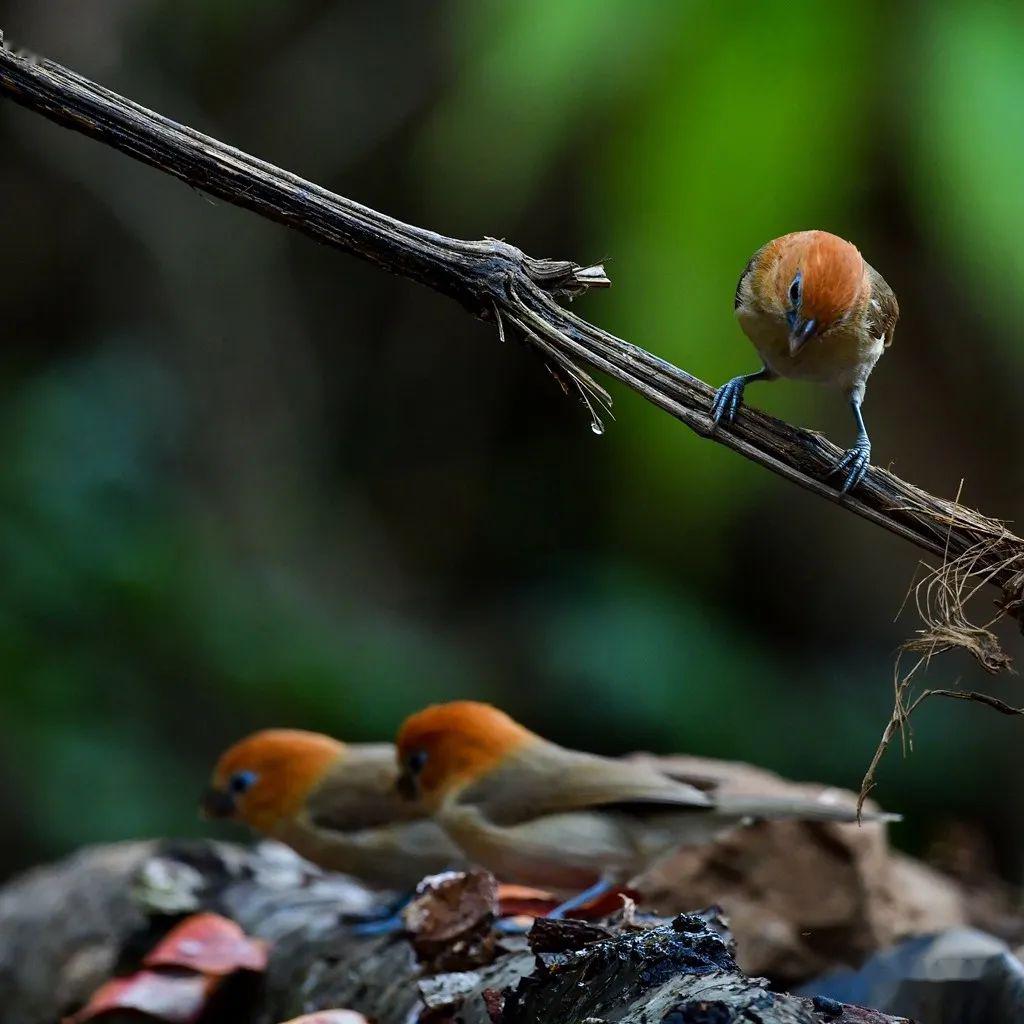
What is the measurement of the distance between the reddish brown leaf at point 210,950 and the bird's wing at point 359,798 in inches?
14.8

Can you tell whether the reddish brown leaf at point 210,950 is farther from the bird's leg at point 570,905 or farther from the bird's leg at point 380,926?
the bird's leg at point 570,905

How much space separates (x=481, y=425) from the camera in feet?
23.8

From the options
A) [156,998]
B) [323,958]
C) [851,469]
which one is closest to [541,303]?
[851,469]

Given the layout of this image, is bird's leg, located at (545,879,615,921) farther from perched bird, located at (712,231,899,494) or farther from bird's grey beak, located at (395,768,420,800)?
perched bird, located at (712,231,899,494)

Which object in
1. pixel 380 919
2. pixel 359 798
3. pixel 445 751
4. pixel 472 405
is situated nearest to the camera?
pixel 380 919

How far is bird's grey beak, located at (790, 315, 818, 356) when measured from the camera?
234 centimetres

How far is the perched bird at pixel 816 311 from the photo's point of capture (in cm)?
234

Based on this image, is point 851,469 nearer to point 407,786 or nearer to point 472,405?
point 407,786

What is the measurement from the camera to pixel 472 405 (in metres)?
7.27

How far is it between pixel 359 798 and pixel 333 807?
7cm

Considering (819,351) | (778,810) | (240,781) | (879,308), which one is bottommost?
(240,781)

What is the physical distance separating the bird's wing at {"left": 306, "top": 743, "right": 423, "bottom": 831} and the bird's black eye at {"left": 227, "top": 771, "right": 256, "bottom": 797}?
0.17 meters

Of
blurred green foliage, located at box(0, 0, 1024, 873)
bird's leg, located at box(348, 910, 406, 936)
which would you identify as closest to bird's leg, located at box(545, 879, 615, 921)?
bird's leg, located at box(348, 910, 406, 936)

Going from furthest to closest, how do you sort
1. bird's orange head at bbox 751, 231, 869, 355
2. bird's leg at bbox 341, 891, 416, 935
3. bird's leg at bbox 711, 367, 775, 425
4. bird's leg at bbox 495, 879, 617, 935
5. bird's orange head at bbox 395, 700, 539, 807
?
bird's orange head at bbox 395, 700, 539, 807 < bird's leg at bbox 341, 891, 416, 935 < bird's leg at bbox 495, 879, 617, 935 < bird's orange head at bbox 751, 231, 869, 355 < bird's leg at bbox 711, 367, 775, 425
